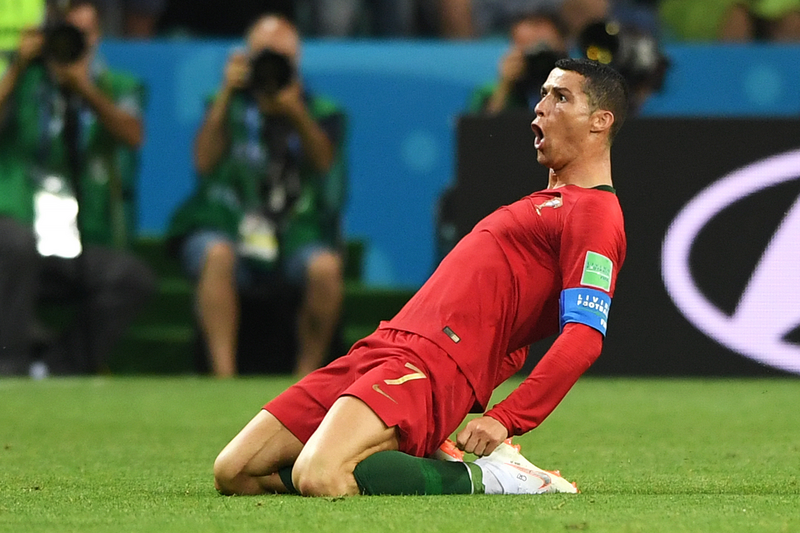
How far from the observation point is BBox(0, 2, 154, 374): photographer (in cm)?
955

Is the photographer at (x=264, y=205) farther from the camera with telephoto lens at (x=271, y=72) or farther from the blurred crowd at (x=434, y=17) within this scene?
the blurred crowd at (x=434, y=17)

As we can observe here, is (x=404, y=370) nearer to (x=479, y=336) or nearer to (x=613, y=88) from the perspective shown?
(x=479, y=336)

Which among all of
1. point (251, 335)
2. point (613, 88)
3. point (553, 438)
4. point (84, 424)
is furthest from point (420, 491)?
point (251, 335)

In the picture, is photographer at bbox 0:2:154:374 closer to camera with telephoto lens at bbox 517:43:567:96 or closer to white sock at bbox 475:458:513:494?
camera with telephoto lens at bbox 517:43:567:96

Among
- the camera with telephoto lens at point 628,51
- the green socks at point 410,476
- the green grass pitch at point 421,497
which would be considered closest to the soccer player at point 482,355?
the green socks at point 410,476

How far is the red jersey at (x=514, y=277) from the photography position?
420 cm

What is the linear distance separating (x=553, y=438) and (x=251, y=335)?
3.94 m

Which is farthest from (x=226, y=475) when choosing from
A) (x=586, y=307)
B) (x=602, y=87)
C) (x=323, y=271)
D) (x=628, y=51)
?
(x=628, y=51)

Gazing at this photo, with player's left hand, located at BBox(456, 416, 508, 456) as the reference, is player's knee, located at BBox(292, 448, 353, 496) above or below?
below

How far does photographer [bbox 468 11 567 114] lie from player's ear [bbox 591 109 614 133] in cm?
481

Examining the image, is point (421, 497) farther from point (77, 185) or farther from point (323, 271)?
point (77, 185)

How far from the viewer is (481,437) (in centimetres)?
393

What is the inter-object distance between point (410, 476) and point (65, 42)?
5753mm

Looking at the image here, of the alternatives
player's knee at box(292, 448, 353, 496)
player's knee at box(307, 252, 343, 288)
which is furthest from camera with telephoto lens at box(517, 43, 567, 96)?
player's knee at box(292, 448, 353, 496)
